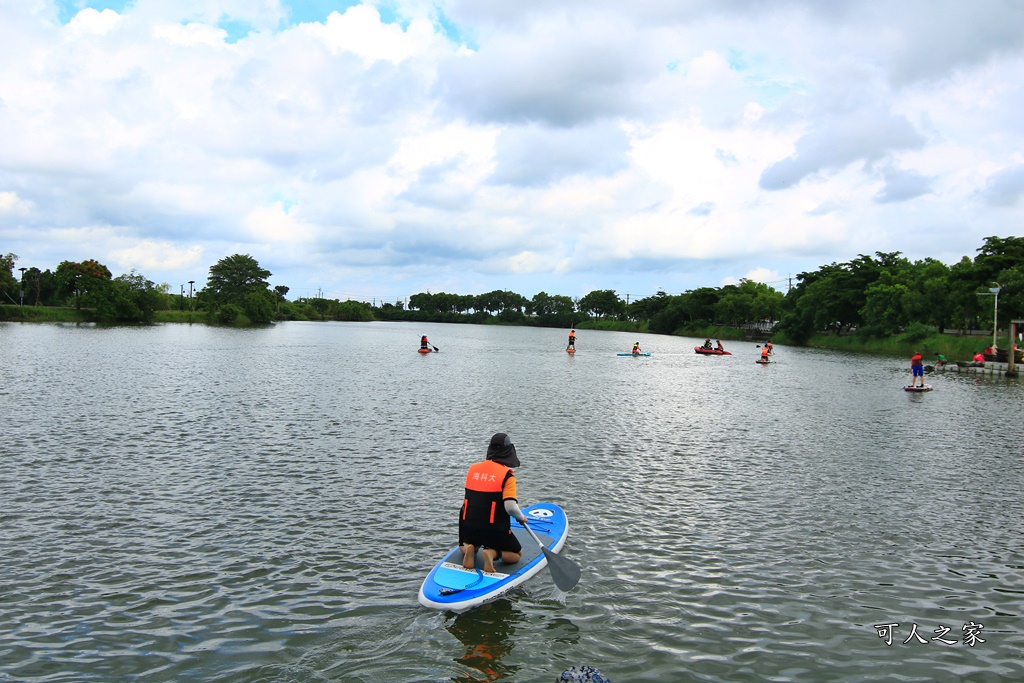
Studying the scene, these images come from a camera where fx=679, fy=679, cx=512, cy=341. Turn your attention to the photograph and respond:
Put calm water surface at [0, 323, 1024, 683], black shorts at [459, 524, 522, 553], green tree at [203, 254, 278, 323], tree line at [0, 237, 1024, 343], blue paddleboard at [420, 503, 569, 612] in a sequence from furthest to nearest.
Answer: green tree at [203, 254, 278, 323] < tree line at [0, 237, 1024, 343] < black shorts at [459, 524, 522, 553] < blue paddleboard at [420, 503, 569, 612] < calm water surface at [0, 323, 1024, 683]

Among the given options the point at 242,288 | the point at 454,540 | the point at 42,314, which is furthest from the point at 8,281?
the point at 454,540

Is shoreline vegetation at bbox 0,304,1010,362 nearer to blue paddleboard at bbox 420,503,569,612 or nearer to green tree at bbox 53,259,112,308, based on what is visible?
green tree at bbox 53,259,112,308

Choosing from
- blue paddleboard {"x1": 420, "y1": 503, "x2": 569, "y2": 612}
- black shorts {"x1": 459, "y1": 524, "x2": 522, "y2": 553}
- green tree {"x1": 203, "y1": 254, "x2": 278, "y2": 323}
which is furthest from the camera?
green tree {"x1": 203, "y1": 254, "x2": 278, "y2": 323}

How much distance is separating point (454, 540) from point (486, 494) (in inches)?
99.5

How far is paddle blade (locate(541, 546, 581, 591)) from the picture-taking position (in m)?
8.86

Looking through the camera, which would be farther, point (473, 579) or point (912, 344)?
point (912, 344)

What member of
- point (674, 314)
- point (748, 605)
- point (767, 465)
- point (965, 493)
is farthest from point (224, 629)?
point (674, 314)

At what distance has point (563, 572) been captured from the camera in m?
8.92

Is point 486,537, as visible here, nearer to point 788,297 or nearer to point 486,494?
point 486,494

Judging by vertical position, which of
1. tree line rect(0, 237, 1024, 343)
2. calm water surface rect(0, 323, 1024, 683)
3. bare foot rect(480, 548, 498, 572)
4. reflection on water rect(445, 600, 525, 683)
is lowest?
reflection on water rect(445, 600, 525, 683)

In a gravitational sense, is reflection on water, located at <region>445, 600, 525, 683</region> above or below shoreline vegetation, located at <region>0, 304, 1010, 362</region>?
below

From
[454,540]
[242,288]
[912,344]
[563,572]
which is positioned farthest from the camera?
[242,288]

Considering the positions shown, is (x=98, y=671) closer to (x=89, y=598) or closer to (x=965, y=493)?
(x=89, y=598)

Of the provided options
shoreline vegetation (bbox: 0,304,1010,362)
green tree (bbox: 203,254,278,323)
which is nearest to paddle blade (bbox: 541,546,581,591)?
shoreline vegetation (bbox: 0,304,1010,362)
